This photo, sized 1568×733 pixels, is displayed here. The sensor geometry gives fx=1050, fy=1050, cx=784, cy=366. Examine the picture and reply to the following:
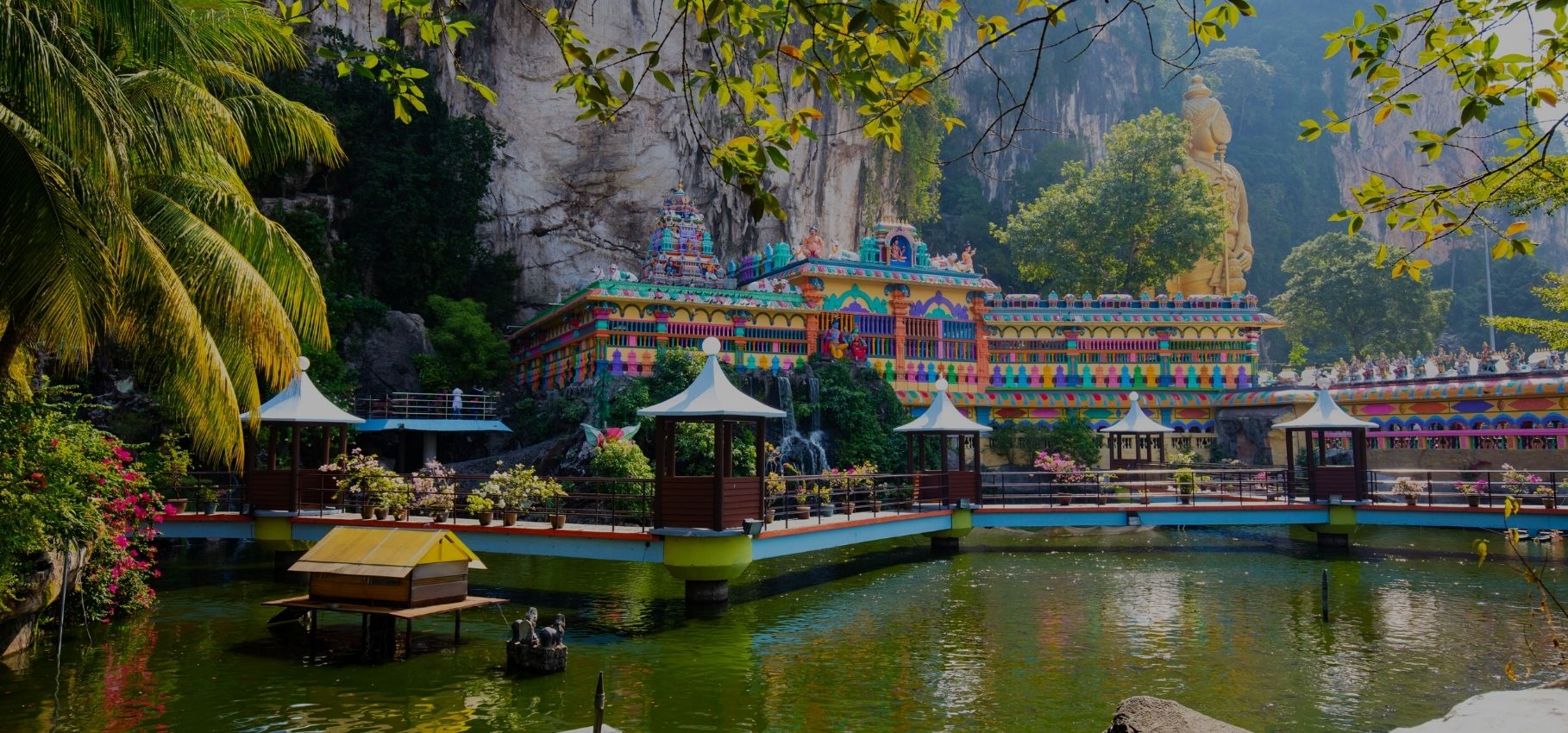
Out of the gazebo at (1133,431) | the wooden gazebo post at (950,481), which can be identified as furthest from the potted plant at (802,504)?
the gazebo at (1133,431)

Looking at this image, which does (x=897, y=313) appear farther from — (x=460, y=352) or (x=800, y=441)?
(x=460, y=352)

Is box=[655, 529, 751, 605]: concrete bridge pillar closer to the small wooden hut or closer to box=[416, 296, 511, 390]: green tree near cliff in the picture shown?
the small wooden hut

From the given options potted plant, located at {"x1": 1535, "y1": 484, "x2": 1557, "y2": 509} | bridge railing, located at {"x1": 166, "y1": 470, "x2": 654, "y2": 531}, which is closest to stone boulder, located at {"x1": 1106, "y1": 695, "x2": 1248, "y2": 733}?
bridge railing, located at {"x1": 166, "y1": 470, "x2": 654, "y2": 531}

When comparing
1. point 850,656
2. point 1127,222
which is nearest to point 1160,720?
point 850,656

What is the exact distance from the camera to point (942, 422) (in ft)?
72.8

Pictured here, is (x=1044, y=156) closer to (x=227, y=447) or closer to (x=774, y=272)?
(x=774, y=272)

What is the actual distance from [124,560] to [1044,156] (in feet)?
178

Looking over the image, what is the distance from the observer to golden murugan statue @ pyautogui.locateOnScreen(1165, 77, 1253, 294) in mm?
44938

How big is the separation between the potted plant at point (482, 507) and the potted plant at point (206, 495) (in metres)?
5.75

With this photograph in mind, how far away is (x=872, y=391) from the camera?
1174 inches

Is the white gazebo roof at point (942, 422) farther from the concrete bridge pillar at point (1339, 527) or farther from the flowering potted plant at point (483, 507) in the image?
the flowering potted plant at point (483, 507)

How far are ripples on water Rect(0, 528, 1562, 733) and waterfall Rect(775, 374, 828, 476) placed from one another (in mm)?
8115

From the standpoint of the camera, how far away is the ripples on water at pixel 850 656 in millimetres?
9586

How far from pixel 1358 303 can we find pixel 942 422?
121ft
